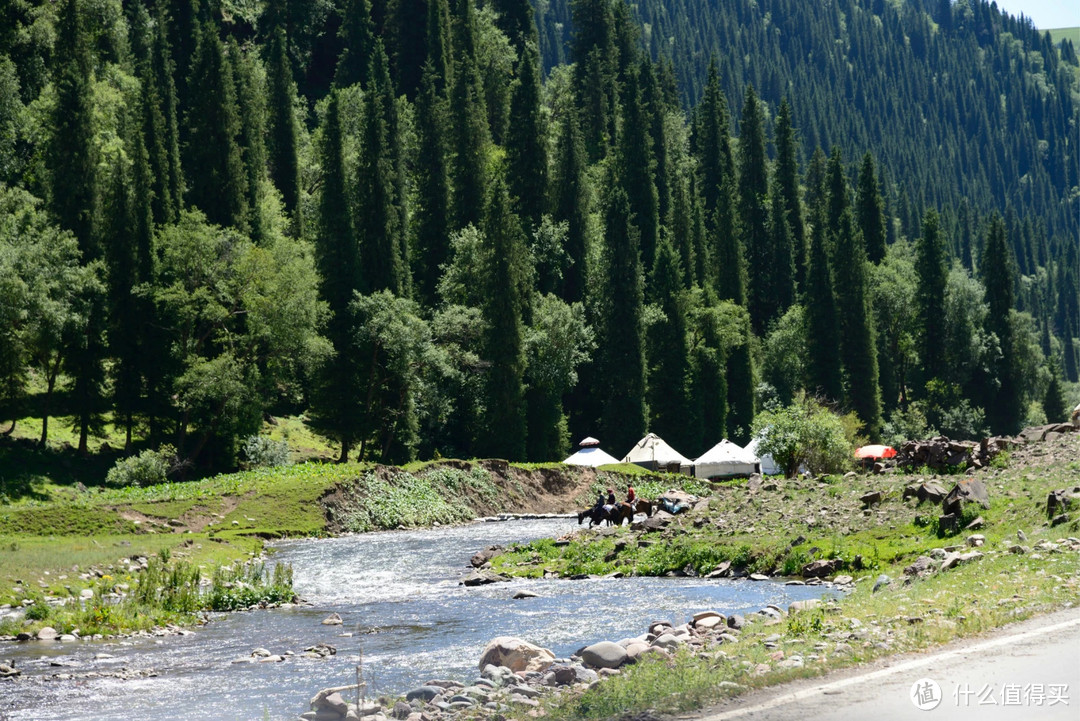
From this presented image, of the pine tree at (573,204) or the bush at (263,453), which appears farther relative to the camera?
the pine tree at (573,204)

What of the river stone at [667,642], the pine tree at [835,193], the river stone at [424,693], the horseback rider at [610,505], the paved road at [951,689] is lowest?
the horseback rider at [610,505]

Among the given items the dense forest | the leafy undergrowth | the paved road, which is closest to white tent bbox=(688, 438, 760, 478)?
the dense forest

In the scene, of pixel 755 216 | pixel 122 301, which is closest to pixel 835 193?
pixel 755 216

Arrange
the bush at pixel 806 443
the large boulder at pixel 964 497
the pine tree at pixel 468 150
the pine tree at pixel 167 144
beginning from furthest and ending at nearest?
the pine tree at pixel 468 150 → the pine tree at pixel 167 144 → the bush at pixel 806 443 → the large boulder at pixel 964 497

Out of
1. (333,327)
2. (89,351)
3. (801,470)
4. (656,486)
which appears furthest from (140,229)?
(801,470)

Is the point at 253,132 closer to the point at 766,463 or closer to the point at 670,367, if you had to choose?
the point at 670,367

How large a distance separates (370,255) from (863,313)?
44332 millimetres

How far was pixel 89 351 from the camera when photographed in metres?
60.3

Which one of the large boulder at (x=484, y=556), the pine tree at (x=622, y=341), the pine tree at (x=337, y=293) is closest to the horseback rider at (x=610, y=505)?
the large boulder at (x=484, y=556)

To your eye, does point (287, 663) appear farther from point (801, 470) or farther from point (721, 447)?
point (721, 447)

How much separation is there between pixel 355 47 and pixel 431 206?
38818 mm

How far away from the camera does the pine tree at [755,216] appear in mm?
115750

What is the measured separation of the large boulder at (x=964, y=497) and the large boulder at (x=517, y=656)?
14185mm

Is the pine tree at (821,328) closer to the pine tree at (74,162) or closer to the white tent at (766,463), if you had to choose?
the white tent at (766,463)
